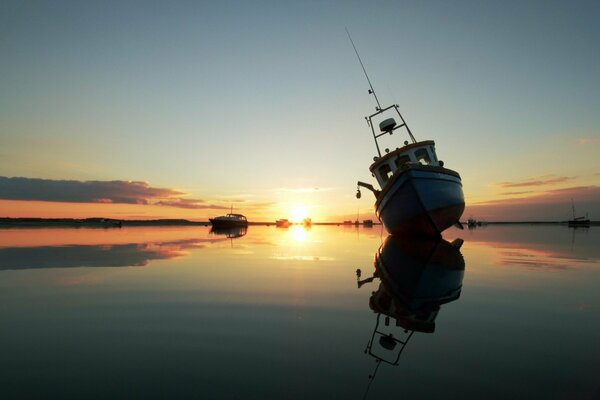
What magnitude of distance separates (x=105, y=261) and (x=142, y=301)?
9.77m

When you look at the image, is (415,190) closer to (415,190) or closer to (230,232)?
(415,190)

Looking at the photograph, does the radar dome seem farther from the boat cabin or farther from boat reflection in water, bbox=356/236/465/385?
boat reflection in water, bbox=356/236/465/385

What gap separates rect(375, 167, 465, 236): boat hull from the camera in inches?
1042

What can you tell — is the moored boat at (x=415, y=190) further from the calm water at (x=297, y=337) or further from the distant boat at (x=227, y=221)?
the distant boat at (x=227, y=221)

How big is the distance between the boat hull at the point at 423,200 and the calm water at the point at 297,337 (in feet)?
47.3

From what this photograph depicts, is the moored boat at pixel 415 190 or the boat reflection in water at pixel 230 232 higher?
the moored boat at pixel 415 190

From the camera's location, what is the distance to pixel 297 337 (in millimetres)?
6234

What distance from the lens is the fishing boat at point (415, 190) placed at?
87.2 ft

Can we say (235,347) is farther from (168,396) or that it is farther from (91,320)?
(91,320)

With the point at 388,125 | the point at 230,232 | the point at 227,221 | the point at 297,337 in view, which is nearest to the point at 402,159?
the point at 388,125

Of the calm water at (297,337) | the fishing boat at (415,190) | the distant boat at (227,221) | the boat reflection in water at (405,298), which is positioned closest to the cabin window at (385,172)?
the fishing boat at (415,190)

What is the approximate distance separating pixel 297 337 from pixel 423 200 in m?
22.2

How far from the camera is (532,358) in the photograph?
5289 mm

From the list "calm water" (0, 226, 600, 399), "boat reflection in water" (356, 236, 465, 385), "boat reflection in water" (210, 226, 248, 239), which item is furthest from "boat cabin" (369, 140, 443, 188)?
"boat reflection in water" (210, 226, 248, 239)
